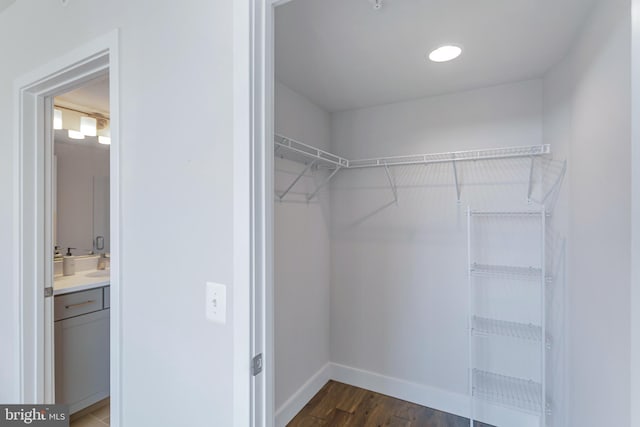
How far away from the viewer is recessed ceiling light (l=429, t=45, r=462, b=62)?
1605mm

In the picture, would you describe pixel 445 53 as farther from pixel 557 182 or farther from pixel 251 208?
pixel 251 208

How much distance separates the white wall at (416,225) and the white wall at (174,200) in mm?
1740

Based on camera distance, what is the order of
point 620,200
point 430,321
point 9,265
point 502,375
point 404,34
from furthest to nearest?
1. point 430,321
2. point 502,375
3. point 9,265
4. point 404,34
5. point 620,200

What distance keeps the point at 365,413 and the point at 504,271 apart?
1.40 meters

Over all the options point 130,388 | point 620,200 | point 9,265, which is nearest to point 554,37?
point 620,200

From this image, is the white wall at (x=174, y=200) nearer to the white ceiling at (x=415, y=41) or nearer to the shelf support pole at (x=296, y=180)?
the white ceiling at (x=415, y=41)

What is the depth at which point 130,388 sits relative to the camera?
108cm

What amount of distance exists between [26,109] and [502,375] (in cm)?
324

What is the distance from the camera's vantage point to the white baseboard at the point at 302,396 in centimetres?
203

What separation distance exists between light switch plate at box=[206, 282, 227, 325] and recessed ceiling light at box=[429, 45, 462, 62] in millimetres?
1607

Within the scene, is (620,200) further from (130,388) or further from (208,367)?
(130,388)

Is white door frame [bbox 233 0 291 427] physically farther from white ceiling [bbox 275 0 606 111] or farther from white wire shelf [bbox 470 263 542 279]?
white wire shelf [bbox 470 263 542 279]

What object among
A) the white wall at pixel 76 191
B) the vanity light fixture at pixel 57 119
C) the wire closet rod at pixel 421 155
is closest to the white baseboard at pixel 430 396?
the wire closet rod at pixel 421 155

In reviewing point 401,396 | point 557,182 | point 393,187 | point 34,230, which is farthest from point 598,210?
point 34,230
